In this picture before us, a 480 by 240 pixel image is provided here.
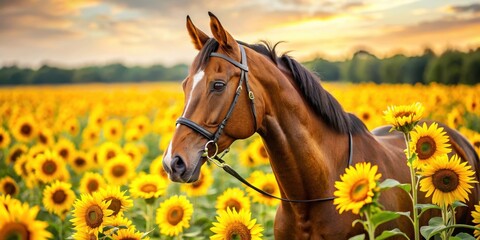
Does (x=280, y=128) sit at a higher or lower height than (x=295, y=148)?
higher

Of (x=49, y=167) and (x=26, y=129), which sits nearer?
(x=49, y=167)

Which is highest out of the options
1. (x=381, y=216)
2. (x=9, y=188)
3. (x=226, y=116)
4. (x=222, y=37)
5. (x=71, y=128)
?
(x=222, y=37)

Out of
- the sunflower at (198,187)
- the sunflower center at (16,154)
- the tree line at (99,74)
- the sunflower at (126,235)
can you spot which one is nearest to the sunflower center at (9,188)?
the sunflower center at (16,154)

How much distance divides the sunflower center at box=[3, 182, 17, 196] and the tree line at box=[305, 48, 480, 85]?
26921mm

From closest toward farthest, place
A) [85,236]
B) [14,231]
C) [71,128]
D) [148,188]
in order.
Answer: [14,231], [85,236], [148,188], [71,128]

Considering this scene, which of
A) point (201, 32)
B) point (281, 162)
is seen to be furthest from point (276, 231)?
point (201, 32)

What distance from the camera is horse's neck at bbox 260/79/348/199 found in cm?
327

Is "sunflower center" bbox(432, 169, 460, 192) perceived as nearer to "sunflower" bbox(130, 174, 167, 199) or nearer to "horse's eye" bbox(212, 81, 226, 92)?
"horse's eye" bbox(212, 81, 226, 92)

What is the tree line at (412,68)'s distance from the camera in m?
33.1

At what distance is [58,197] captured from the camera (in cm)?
520

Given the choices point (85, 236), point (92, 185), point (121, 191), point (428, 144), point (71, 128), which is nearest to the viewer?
point (428, 144)

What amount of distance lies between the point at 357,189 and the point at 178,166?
1.06 metres

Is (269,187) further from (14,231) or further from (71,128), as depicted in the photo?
(71,128)

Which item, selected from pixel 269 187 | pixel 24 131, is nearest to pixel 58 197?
pixel 269 187
